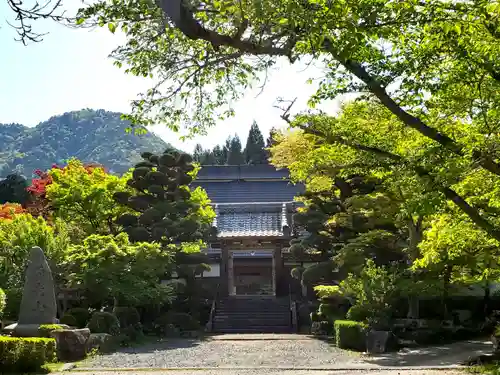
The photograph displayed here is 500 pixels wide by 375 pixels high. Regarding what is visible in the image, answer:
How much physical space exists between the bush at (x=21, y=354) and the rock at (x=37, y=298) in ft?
12.4

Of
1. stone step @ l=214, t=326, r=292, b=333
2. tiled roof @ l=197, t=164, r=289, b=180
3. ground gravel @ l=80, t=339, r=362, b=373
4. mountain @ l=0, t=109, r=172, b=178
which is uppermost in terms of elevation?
mountain @ l=0, t=109, r=172, b=178

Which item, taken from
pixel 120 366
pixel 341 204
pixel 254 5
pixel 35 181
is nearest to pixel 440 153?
pixel 254 5

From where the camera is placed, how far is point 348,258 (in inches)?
716

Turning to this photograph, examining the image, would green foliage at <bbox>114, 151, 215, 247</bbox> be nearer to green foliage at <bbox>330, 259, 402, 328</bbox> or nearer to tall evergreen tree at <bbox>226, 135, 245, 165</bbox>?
green foliage at <bbox>330, 259, 402, 328</bbox>

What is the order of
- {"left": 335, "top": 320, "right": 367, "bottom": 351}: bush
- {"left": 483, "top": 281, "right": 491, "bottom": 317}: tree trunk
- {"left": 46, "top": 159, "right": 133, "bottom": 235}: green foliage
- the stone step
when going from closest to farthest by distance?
{"left": 335, "top": 320, "right": 367, "bottom": 351}: bush
{"left": 483, "top": 281, "right": 491, "bottom": 317}: tree trunk
{"left": 46, "top": 159, "right": 133, "bottom": 235}: green foliage
the stone step

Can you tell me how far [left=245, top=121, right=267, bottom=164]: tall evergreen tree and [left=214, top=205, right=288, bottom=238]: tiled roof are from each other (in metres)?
14.4

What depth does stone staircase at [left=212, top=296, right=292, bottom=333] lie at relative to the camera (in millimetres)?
23109

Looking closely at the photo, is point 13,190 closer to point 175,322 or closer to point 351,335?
point 175,322

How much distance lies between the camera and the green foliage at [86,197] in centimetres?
2231

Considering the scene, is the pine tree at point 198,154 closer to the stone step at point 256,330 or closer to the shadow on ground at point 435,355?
the stone step at point 256,330

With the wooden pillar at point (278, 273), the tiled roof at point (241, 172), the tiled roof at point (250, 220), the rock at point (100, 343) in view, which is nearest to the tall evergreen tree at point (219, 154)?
the tiled roof at point (241, 172)

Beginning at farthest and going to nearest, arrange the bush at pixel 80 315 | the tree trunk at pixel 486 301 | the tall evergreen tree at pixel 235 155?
the tall evergreen tree at pixel 235 155 → the tree trunk at pixel 486 301 → the bush at pixel 80 315

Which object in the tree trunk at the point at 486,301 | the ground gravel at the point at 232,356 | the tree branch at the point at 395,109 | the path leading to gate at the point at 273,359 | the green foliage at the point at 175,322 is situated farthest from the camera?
the green foliage at the point at 175,322

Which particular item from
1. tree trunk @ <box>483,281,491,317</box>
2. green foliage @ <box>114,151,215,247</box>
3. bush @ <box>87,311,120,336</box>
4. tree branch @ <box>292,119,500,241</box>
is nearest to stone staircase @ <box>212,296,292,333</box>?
green foliage @ <box>114,151,215,247</box>
